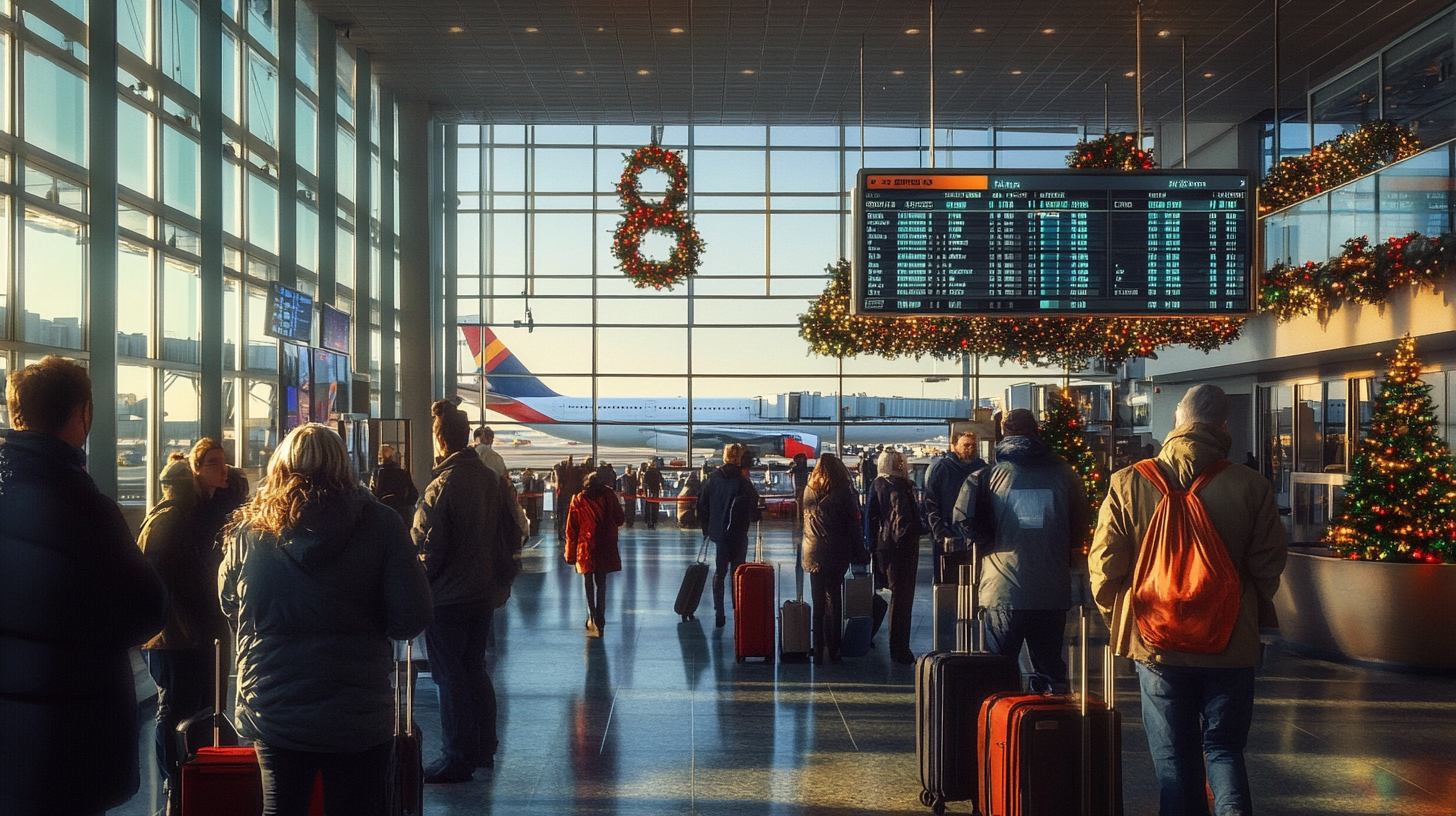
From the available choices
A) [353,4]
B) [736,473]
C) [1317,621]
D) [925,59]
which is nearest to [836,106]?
[925,59]

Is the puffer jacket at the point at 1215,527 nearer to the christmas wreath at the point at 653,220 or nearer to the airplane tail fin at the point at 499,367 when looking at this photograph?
the christmas wreath at the point at 653,220

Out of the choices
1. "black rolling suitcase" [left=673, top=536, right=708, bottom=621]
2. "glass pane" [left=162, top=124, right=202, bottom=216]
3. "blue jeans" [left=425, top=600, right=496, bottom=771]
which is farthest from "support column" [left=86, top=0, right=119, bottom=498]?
"blue jeans" [left=425, top=600, right=496, bottom=771]

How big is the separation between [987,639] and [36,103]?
7722mm

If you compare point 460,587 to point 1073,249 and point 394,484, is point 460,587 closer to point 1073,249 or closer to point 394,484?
point 1073,249

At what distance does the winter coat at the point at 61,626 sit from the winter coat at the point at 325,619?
53 cm

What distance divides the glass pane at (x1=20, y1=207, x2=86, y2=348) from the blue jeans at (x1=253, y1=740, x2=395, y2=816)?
21.7 feet

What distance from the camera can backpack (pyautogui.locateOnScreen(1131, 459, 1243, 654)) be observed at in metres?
3.81

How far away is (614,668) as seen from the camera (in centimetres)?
799

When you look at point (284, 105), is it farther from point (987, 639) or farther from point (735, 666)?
point (987, 639)

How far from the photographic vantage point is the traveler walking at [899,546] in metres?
8.27

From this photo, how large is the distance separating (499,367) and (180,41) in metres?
12.4

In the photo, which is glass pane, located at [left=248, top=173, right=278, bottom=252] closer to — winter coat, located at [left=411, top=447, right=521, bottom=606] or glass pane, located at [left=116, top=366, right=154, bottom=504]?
glass pane, located at [left=116, top=366, right=154, bottom=504]

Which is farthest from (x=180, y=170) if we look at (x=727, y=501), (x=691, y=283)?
(x=691, y=283)

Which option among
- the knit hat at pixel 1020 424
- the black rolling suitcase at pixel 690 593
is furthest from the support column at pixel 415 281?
the knit hat at pixel 1020 424
